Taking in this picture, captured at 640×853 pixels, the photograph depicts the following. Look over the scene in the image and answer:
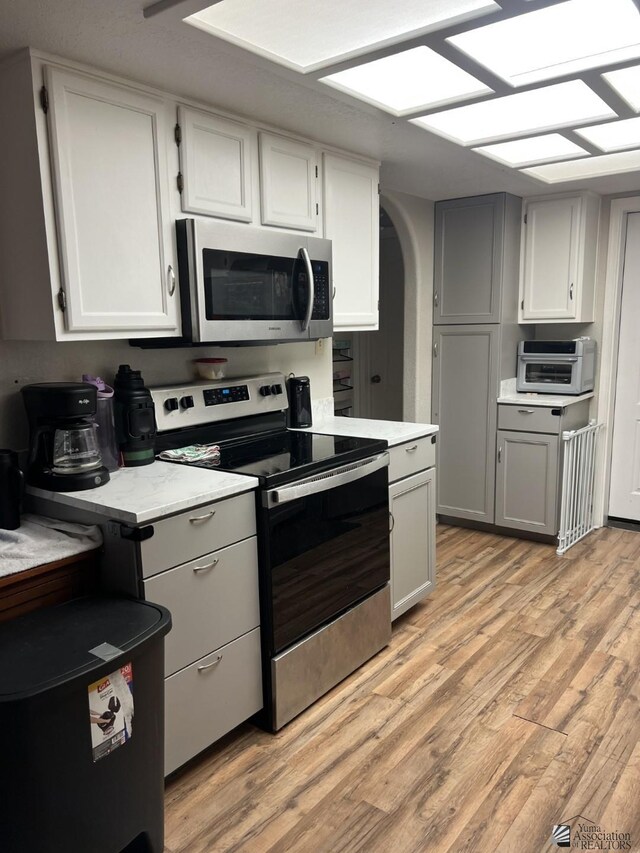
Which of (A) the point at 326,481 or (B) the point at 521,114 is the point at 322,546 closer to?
(A) the point at 326,481

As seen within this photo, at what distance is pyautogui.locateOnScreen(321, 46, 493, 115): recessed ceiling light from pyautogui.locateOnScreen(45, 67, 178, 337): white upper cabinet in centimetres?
65

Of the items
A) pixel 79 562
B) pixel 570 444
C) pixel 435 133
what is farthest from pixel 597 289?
pixel 79 562

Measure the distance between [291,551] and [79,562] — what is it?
2.26 ft

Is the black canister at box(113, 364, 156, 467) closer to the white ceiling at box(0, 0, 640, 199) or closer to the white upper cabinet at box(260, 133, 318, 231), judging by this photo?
the white upper cabinet at box(260, 133, 318, 231)

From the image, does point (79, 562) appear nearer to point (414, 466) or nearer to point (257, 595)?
point (257, 595)

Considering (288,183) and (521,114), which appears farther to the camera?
(288,183)

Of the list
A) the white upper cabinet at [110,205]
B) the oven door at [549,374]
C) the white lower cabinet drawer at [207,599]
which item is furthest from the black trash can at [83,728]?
the oven door at [549,374]

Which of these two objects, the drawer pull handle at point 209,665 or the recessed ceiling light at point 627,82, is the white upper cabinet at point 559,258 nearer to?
the recessed ceiling light at point 627,82

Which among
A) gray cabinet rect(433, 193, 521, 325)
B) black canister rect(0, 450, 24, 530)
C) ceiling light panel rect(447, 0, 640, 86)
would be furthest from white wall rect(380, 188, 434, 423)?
black canister rect(0, 450, 24, 530)

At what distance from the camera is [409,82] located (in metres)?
2.08

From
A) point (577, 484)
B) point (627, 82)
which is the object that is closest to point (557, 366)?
point (577, 484)

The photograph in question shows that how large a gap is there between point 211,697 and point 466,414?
2678 mm

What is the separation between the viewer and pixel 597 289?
408 cm

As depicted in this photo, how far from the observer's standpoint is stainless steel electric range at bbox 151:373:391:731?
2.12m
